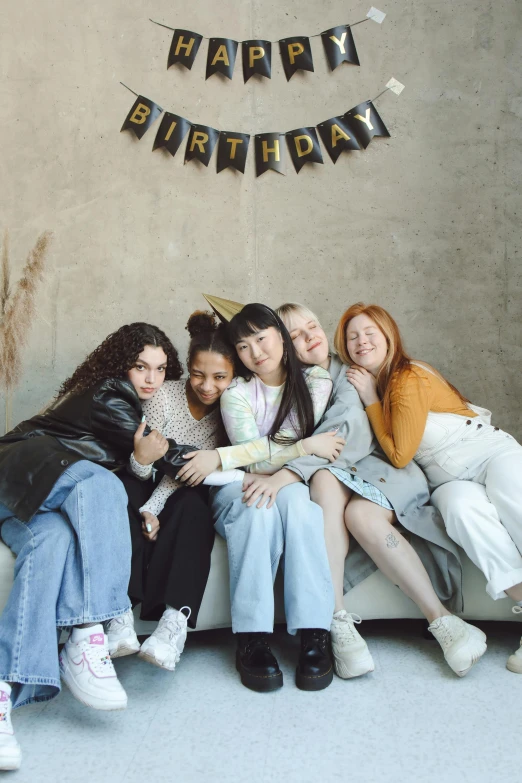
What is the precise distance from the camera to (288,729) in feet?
4.78

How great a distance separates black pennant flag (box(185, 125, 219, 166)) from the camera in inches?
119

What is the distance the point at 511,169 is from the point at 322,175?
2.57ft

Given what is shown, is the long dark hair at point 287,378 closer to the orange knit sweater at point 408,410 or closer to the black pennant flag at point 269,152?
the orange knit sweater at point 408,410

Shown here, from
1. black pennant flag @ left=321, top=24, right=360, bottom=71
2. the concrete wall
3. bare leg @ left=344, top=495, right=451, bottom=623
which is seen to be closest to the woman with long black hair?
bare leg @ left=344, top=495, right=451, bottom=623

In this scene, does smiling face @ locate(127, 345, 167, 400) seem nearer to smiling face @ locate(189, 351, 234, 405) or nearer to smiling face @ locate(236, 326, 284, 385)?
smiling face @ locate(189, 351, 234, 405)

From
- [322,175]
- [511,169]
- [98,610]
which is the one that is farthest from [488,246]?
[98,610]

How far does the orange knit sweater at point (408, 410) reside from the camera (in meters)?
1.91

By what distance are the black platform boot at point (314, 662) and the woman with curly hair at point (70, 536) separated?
414 millimetres

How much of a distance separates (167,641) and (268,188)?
2.05 m

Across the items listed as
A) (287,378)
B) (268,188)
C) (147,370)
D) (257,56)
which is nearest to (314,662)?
(287,378)

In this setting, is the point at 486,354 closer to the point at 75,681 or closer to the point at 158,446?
the point at 158,446

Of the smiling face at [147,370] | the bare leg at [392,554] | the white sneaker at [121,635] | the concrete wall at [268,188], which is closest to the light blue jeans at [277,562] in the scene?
the bare leg at [392,554]

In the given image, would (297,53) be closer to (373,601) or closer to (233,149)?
(233,149)

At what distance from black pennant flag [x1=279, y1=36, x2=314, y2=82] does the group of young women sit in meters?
1.42
